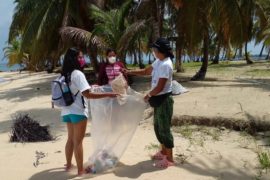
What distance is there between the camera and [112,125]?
564cm

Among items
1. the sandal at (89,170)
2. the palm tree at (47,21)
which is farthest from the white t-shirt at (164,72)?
the palm tree at (47,21)

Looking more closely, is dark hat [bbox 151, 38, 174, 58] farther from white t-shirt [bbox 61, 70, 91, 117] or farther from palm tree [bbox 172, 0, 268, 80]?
palm tree [bbox 172, 0, 268, 80]

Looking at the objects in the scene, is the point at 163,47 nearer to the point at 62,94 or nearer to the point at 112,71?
the point at 62,94

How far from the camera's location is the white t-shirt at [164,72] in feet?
17.3

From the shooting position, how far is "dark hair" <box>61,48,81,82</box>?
5078 mm

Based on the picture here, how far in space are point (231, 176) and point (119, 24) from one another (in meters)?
11.4

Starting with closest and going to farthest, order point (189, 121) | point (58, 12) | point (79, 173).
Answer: point (79, 173)
point (189, 121)
point (58, 12)

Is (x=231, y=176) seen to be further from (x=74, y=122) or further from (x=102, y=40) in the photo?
(x=102, y=40)

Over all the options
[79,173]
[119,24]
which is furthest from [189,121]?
[119,24]

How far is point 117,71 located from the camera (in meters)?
7.52

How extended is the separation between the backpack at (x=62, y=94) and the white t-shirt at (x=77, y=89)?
6 centimetres

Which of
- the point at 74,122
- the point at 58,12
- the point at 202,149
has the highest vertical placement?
the point at 58,12

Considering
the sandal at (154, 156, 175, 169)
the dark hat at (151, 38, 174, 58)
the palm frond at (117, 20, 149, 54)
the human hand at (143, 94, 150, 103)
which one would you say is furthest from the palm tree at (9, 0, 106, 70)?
the sandal at (154, 156, 175, 169)

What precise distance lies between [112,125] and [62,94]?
0.90 m
